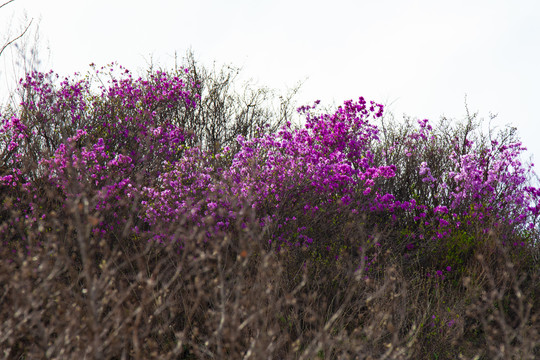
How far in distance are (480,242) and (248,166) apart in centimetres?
379

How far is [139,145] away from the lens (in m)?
10.8

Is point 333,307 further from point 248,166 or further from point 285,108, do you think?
point 285,108

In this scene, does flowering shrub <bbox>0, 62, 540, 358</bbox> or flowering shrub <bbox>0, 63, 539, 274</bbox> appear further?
flowering shrub <bbox>0, 63, 539, 274</bbox>

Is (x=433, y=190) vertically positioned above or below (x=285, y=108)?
below

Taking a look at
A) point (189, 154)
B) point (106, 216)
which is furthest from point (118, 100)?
point (106, 216)

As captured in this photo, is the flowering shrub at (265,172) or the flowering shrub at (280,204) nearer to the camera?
the flowering shrub at (280,204)

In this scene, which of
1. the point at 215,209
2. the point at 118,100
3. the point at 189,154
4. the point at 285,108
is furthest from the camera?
the point at 285,108

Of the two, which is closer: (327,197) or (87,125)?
(327,197)

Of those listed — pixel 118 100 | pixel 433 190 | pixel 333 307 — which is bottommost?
pixel 333 307

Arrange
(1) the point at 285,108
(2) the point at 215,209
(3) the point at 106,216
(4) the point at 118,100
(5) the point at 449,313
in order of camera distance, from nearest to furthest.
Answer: (5) the point at 449,313
(2) the point at 215,209
(3) the point at 106,216
(4) the point at 118,100
(1) the point at 285,108

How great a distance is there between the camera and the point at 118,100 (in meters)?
11.5

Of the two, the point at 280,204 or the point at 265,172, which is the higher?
the point at 265,172

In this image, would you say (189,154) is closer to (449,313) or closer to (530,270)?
(449,313)

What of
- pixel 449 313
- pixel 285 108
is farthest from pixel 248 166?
pixel 285 108
